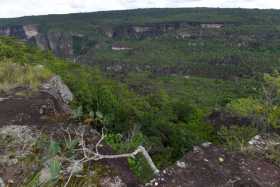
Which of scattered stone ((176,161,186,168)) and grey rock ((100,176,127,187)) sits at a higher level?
scattered stone ((176,161,186,168))


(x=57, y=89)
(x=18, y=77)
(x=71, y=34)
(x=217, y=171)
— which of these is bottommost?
(x=71, y=34)

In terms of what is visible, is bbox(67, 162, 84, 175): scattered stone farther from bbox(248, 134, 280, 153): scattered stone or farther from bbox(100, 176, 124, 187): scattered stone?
bbox(248, 134, 280, 153): scattered stone

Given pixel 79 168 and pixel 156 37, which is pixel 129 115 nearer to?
pixel 79 168

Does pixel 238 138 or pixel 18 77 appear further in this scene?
pixel 238 138

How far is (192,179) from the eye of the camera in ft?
12.7

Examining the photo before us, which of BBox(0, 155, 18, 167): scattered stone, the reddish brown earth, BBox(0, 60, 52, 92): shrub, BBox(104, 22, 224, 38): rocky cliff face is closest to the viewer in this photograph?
the reddish brown earth

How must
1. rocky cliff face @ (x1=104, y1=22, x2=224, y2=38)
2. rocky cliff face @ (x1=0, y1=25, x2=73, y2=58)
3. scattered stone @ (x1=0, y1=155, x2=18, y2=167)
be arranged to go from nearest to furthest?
scattered stone @ (x1=0, y1=155, x2=18, y2=167) < rocky cliff face @ (x1=104, y1=22, x2=224, y2=38) < rocky cliff face @ (x1=0, y1=25, x2=73, y2=58)

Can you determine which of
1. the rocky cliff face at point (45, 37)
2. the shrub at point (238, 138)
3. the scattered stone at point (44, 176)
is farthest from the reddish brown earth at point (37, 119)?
the rocky cliff face at point (45, 37)

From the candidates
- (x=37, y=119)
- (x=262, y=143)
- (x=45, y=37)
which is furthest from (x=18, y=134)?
(x=45, y=37)

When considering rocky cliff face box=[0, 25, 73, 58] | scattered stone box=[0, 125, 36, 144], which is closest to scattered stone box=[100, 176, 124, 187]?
scattered stone box=[0, 125, 36, 144]

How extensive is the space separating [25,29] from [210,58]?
218ft

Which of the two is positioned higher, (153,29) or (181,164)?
(181,164)

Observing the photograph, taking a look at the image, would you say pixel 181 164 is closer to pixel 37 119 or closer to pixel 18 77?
pixel 37 119

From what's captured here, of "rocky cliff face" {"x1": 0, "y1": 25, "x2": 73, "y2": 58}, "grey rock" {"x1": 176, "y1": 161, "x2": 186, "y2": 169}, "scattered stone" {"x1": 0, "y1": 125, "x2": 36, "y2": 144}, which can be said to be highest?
"scattered stone" {"x1": 0, "y1": 125, "x2": 36, "y2": 144}
